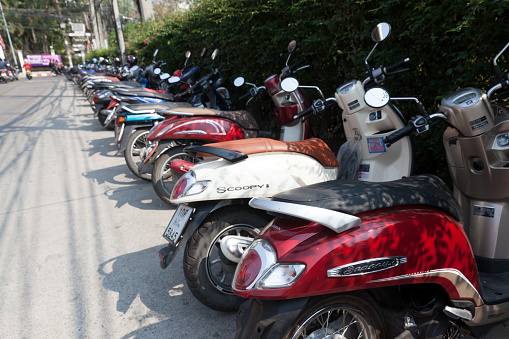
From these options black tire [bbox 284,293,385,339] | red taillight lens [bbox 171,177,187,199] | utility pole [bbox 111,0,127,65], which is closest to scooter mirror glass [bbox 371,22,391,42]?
red taillight lens [bbox 171,177,187,199]

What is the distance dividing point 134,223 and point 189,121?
1236 millimetres

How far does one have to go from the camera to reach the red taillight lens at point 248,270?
1519 mm

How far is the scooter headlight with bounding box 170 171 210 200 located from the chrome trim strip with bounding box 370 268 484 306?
47.6 inches

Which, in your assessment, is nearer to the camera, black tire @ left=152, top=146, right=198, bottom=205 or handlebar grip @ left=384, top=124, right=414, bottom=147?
handlebar grip @ left=384, top=124, right=414, bottom=147

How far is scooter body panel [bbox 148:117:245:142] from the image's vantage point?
3.98m

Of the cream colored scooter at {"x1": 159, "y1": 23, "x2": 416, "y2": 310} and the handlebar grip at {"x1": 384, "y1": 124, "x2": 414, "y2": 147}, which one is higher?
the handlebar grip at {"x1": 384, "y1": 124, "x2": 414, "y2": 147}

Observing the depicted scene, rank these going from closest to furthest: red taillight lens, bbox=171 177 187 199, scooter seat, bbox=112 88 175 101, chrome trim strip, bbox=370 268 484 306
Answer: chrome trim strip, bbox=370 268 484 306, red taillight lens, bbox=171 177 187 199, scooter seat, bbox=112 88 175 101

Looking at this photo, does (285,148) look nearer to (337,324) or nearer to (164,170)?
(337,324)

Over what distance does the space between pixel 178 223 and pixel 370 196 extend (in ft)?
4.11

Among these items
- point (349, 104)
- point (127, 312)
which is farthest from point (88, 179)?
point (349, 104)

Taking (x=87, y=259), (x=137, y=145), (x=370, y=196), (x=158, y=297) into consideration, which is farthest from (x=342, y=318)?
(x=137, y=145)

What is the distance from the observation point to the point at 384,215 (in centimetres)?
160

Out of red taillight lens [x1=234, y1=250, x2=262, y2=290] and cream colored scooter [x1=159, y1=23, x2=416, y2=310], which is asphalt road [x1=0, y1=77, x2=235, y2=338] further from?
red taillight lens [x1=234, y1=250, x2=262, y2=290]

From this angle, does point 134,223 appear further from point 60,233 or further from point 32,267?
point 32,267
